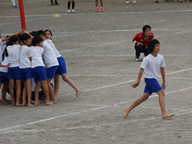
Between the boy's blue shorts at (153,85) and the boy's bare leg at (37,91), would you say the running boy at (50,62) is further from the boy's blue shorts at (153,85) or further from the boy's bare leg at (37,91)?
the boy's blue shorts at (153,85)

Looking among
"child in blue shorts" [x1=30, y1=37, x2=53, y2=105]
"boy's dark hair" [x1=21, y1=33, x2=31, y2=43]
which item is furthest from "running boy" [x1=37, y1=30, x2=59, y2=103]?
"boy's dark hair" [x1=21, y1=33, x2=31, y2=43]

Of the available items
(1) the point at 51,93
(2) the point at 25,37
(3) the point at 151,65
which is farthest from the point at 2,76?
(3) the point at 151,65

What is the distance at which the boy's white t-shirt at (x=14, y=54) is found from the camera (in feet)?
27.0

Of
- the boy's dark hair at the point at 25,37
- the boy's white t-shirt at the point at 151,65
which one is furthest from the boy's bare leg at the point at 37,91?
the boy's white t-shirt at the point at 151,65

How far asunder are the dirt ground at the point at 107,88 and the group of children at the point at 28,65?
14.1 inches

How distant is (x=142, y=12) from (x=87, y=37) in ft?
21.6

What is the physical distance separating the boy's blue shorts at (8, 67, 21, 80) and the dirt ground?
701 millimetres

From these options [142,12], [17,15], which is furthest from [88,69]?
[17,15]

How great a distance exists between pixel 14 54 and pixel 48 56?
779mm

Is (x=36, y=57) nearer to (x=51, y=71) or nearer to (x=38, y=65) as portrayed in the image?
(x=38, y=65)

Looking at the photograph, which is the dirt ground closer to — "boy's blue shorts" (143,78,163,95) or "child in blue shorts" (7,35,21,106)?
"boy's blue shorts" (143,78,163,95)

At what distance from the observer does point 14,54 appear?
8242 mm

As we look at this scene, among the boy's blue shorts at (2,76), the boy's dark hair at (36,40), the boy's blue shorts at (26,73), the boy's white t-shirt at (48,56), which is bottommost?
the boy's blue shorts at (2,76)

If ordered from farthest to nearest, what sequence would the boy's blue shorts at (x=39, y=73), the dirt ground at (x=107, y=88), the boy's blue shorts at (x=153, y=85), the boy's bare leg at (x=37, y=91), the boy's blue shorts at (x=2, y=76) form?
the boy's blue shorts at (x=2, y=76), the boy's bare leg at (x=37, y=91), the boy's blue shorts at (x=39, y=73), the boy's blue shorts at (x=153, y=85), the dirt ground at (x=107, y=88)
